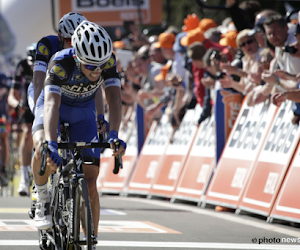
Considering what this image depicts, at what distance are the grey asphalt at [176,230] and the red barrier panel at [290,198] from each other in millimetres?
153

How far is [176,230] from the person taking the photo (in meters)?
7.57

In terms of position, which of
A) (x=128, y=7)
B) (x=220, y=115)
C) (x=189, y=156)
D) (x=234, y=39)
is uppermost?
(x=128, y=7)

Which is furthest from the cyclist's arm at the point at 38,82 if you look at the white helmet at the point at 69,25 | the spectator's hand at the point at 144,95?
the spectator's hand at the point at 144,95

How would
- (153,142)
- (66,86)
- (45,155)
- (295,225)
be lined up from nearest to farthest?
(45,155) → (66,86) → (295,225) → (153,142)

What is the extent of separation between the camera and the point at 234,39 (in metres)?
10.4

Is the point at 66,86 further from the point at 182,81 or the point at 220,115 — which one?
the point at 182,81

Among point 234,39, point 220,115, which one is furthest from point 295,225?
point 234,39

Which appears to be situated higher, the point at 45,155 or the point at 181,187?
the point at 45,155

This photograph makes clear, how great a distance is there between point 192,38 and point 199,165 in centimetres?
234

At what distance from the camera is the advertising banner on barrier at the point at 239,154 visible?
9031 millimetres

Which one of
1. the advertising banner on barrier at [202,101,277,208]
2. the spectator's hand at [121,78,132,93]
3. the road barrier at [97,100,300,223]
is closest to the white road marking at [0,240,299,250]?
the road barrier at [97,100,300,223]

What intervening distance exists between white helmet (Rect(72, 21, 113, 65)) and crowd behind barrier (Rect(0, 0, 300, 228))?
3.43 metres

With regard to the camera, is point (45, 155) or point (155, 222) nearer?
point (45, 155)

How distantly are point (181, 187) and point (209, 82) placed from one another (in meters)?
1.93
